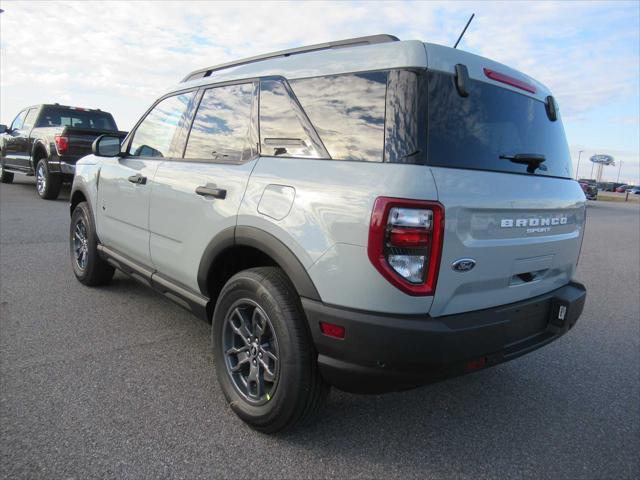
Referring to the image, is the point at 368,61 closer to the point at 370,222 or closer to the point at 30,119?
the point at 370,222

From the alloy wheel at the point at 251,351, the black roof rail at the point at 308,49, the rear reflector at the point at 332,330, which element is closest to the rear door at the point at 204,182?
the black roof rail at the point at 308,49

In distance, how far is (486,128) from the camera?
2318mm

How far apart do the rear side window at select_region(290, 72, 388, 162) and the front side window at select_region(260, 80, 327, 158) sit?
0.06 meters

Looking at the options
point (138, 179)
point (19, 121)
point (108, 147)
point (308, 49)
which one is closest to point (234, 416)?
point (138, 179)

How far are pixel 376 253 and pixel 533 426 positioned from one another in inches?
62.3

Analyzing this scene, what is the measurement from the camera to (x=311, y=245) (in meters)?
2.12

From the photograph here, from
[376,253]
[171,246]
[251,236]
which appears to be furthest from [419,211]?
[171,246]

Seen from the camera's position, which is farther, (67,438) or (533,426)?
(533,426)

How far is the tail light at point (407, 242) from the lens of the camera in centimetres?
192

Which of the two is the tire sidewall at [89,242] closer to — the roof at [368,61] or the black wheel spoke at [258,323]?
the roof at [368,61]

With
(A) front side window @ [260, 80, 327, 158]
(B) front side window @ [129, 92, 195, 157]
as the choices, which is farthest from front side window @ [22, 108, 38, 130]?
(A) front side window @ [260, 80, 327, 158]

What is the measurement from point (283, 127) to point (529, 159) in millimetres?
1276

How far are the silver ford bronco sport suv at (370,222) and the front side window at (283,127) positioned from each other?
0.03ft

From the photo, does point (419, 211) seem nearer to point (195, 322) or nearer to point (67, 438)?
point (67, 438)
